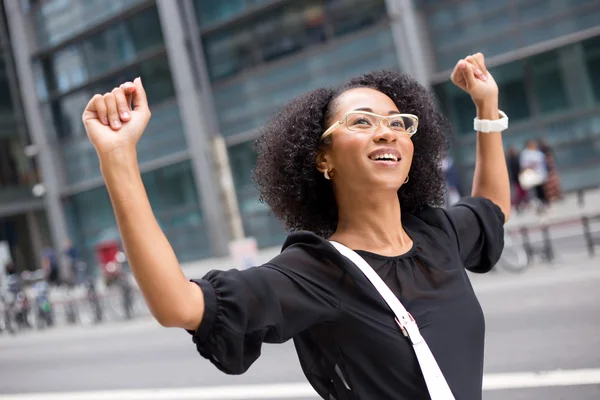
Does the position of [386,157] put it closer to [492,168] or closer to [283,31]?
[492,168]

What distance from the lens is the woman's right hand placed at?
1702 mm

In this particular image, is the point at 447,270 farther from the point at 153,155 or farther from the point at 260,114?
the point at 153,155

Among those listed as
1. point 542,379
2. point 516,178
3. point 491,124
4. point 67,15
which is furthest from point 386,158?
point 67,15

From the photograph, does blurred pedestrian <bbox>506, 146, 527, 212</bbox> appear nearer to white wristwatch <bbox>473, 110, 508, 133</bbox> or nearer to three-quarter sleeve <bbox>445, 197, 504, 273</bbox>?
white wristwatch <bbox>473, 110, 508, 133</bbox>

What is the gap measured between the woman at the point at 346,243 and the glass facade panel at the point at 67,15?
25623 millimetres

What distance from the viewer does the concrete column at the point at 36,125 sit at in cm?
3027

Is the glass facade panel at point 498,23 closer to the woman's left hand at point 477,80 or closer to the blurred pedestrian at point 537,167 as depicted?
the blurred pedestrian at point 537,167

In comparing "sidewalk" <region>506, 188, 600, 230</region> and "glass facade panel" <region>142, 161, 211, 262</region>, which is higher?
"glass facade panel" <region>142, 161, 211, 262</region>

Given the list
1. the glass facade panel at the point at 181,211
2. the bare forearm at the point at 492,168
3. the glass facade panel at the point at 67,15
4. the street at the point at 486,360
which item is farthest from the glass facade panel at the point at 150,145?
the bare forearm at the point at 492,168

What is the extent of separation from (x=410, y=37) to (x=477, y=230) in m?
18.5

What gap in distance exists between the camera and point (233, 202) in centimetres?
2478

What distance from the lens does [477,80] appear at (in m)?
2.71

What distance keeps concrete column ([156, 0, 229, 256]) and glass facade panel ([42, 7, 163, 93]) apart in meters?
1.19

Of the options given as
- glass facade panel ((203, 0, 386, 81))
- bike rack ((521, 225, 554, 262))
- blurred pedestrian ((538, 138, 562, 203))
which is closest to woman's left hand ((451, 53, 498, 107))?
bike rack ((521, 225, 554, 262))
